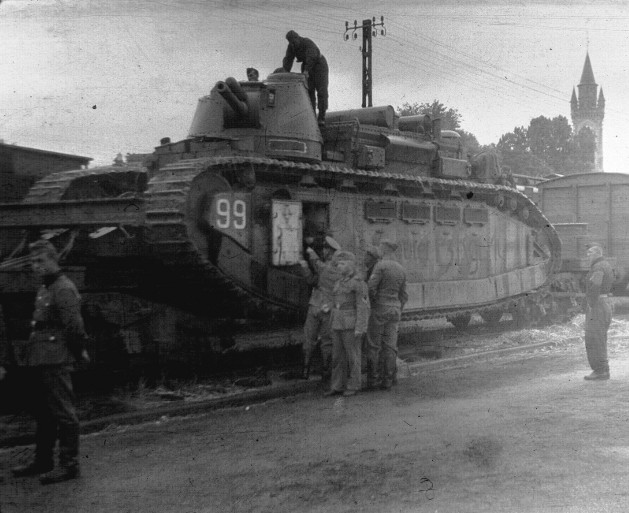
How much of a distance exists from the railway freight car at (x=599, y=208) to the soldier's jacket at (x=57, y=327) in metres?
15.3

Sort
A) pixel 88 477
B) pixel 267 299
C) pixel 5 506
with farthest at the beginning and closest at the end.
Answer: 1. pixel 267 299
2. pixel 88 477
3. pixel 5 506

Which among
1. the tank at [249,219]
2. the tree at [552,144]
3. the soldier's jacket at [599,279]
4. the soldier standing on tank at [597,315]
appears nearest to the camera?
the tank at [249,219]

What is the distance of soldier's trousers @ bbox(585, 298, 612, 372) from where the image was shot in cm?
1048

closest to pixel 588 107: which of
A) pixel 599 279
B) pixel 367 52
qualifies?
pixel 367 52

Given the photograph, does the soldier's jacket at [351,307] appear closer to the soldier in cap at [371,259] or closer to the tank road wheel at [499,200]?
the soldier in cap at [371,259]

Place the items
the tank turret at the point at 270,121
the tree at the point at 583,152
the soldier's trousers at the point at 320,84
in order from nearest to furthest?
the tank turret at the point at 270,121 < the soldier's trousers at the point at 320,84 < the tree at the point at 583,152

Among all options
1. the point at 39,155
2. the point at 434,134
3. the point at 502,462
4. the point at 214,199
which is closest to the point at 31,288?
the point at 214,199

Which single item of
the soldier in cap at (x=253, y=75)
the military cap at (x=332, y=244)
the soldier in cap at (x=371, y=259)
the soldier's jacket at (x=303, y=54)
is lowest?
the soldier in cap at (x=371, y=259)

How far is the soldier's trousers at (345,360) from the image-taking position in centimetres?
984

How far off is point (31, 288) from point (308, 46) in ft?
20.8

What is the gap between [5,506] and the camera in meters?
5.67

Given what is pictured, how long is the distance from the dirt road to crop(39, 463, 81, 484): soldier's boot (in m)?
0.08

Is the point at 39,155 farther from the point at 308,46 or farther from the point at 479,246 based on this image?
the point at 479,246

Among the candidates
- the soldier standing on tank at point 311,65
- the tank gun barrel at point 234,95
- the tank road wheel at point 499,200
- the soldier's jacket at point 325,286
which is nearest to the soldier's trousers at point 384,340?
the soldier's jacket at point 325,286
